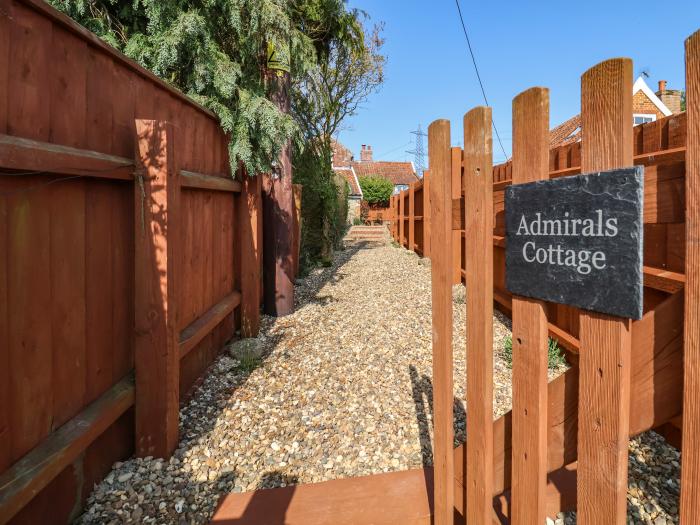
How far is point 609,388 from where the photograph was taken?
0.93m

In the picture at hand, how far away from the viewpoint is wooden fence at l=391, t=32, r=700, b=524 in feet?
2.69

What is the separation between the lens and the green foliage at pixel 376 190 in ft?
111

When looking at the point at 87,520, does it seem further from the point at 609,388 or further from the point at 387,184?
the point at 387,184

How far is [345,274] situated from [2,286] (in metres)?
7.14

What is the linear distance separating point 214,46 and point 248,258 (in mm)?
1867

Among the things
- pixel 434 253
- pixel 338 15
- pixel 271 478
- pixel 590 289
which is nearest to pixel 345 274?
pixel 338 15

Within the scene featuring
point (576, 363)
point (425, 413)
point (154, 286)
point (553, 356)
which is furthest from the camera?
point (553, 356)

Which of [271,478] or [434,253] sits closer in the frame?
[434,253]

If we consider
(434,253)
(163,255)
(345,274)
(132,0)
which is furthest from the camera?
(345,274)

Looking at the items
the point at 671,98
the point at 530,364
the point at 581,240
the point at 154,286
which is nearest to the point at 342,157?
the point at 671,98

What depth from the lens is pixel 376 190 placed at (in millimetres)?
33938

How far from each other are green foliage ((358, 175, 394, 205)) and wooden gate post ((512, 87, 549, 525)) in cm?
3302

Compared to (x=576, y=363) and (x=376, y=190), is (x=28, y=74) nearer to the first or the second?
(x=576, y=363)

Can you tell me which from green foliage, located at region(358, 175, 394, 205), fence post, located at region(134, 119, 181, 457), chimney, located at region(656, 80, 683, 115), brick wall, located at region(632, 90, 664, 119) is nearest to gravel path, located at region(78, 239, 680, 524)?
fence post, located at region(134, 119, 181, 457)
